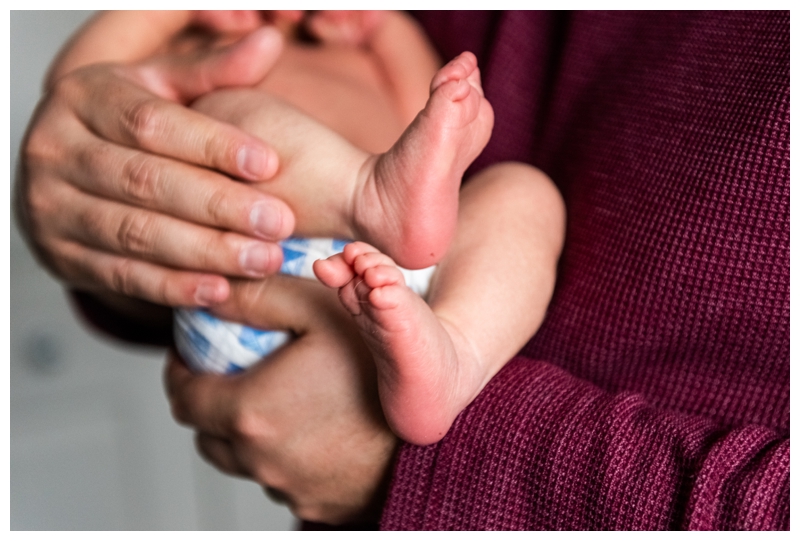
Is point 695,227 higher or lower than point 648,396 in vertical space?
higher

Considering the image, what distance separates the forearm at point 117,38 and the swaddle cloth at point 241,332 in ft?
1.04

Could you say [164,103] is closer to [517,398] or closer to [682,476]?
[517,398]

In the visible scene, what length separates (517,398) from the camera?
0.55 m

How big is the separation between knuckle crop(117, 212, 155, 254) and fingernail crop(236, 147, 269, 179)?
0.12m

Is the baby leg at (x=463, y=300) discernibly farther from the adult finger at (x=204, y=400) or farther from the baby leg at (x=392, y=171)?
the adult finger at (x=204, y=400)

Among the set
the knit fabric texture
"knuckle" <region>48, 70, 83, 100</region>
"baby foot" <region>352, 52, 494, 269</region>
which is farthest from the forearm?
the knit fabric texture

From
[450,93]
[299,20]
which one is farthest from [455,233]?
[299,20]

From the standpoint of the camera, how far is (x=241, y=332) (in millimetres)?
651

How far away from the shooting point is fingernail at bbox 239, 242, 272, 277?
1.98 feet

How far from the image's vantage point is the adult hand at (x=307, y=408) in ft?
1.93

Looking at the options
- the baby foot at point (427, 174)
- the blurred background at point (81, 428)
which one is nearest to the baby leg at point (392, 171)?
the baby foot at point (427, 174)

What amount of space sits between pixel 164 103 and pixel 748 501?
576mm

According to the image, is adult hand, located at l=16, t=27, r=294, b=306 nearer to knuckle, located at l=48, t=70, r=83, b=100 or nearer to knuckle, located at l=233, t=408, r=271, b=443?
knuckle, located at l=48, t=70, r=83, b=100
